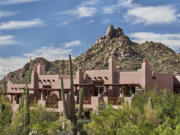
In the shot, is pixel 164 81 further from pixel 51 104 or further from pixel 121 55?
pixel 121 55

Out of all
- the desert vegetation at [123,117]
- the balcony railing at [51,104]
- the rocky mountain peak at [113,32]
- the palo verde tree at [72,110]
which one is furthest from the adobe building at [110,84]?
the rocky mountain peak at [113,32]

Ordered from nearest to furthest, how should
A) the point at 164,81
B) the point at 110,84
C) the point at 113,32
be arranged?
1. the point at 110,84
2. the point at 164,81
3. the point at 113,32

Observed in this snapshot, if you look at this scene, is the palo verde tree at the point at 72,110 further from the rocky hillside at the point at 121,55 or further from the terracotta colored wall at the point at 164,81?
the rocky hillside at the point at 121,55

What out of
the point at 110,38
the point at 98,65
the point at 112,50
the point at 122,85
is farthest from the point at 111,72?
the point at 110,38

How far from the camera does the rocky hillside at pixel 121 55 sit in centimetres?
5850

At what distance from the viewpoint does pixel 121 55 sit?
209ft

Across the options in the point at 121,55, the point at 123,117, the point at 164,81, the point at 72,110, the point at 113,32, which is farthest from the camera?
the point at 113,32

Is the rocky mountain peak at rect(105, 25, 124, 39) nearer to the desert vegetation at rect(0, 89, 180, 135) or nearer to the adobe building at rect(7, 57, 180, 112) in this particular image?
the adobe building at rect(7, 57, 180, 112)

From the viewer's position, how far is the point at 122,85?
2850 centimetres

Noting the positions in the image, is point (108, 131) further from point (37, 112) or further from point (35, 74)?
point (35, 74)

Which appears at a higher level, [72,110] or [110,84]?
[110,84]

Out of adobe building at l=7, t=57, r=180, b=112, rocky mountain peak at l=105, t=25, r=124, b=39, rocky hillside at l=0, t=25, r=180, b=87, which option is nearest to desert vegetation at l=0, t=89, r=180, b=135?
adobe building at l=7, t=57, r=180, b=112

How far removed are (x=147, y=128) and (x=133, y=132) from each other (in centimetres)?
159

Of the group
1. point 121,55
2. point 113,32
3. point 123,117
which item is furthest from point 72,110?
point 113,32
